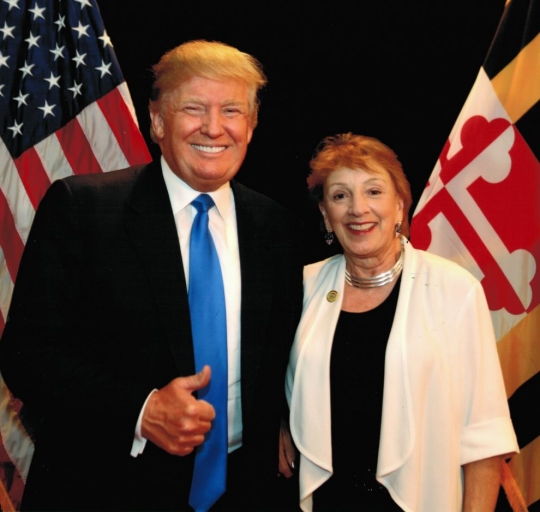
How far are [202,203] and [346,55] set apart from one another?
1.56m

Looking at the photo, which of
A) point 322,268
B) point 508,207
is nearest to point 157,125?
point 322,268

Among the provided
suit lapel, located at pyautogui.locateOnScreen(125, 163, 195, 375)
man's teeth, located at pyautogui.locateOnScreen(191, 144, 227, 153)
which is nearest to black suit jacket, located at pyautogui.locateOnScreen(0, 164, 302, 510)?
suit lapel, located at pyautogui.locateOnScreen(125, 163, 195, 375)

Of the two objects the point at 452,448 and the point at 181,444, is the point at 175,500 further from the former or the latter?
the point at 452,448

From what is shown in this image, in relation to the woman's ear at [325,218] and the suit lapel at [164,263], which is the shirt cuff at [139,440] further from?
the woman's ear at [325,218]

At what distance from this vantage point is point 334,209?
2.06 meters

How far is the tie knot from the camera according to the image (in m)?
1.85

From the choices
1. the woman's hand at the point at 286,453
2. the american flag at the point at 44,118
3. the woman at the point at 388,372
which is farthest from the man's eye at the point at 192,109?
the woman's hand at the point at 286,453

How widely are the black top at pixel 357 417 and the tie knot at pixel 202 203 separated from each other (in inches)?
23.8

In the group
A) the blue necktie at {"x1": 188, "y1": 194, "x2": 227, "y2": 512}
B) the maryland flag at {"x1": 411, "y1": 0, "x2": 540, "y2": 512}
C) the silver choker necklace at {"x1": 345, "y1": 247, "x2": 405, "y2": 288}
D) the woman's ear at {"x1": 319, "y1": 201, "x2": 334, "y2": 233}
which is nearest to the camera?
the blue necktie at {"x1": 188, "y1": 194, "x2": 227, "y2": 512}

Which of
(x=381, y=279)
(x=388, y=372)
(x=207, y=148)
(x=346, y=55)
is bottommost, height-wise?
(x=388, y=372)

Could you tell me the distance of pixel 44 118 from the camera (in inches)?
102

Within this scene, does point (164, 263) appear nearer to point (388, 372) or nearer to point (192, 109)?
point (192, 109)

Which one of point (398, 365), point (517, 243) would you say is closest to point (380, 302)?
point (398, 365)

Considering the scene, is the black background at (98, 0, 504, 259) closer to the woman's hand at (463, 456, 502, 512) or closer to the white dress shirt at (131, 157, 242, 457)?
the white dress shirt at (131, 157, 242, 457)
